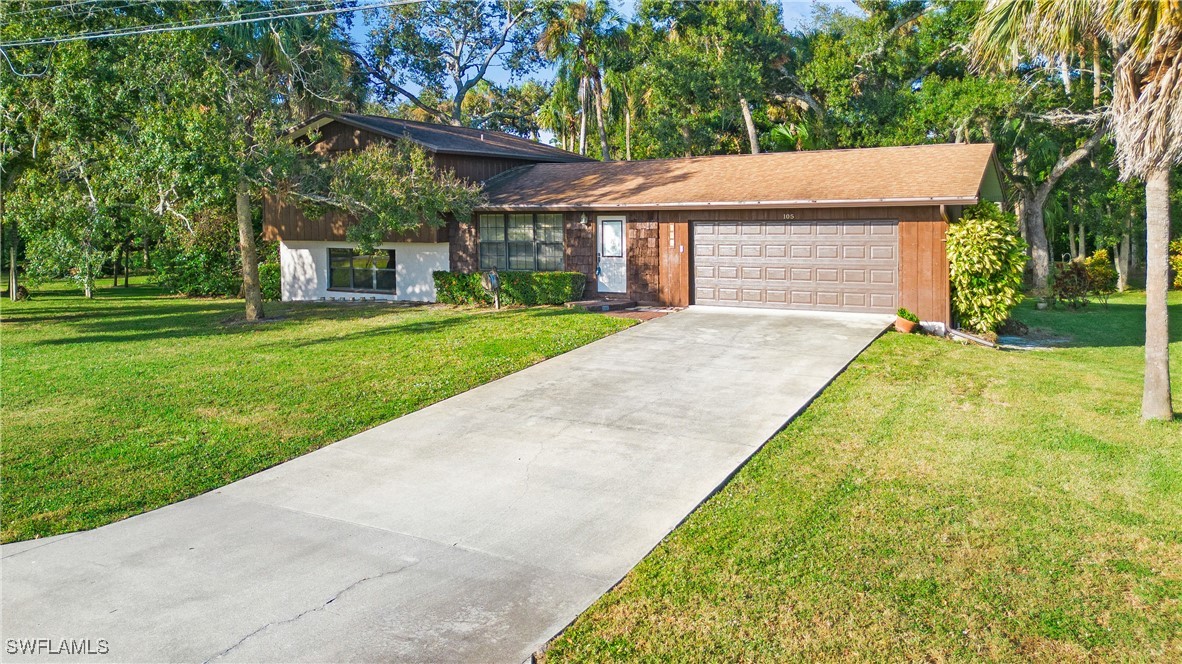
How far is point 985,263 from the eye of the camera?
1456 centimetres

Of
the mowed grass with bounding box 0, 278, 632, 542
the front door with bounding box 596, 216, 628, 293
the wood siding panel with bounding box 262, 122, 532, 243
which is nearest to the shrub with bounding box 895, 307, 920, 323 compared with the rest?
the mowed grass with bounding box 0, 278, 632, 542

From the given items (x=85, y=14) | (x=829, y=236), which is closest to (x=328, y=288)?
(x=85, y=14)

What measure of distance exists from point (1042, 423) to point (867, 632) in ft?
18.3

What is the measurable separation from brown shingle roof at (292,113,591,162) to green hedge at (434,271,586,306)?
133 inches

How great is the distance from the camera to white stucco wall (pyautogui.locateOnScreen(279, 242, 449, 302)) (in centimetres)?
2130

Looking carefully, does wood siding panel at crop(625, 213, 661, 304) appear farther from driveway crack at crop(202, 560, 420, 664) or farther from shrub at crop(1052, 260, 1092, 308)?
driveway crack at crop(202, 560, 420, 664)

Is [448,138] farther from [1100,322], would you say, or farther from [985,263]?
[1100,322]

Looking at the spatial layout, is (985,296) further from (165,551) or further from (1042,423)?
(165,551)

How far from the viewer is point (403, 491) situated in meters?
7.88

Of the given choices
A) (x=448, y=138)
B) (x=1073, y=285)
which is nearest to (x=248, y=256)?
(x=448, y=138)

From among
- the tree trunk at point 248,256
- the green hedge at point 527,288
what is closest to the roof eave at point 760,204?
the green hedge at point 527,288

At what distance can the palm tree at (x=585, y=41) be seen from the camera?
111 feet

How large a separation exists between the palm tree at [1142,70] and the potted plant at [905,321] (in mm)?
5268

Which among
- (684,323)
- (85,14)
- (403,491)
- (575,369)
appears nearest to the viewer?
(403,491)
